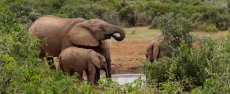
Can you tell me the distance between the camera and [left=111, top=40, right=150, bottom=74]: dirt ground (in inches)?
655

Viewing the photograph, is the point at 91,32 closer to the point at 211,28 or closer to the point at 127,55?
the point at 127,55

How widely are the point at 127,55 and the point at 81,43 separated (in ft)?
21.1

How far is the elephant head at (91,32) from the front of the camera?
42.0 feet

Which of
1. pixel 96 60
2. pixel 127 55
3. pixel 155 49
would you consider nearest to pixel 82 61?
pixel 96 60

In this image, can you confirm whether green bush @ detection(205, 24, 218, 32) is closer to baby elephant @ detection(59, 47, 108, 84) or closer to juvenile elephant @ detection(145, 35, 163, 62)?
juvenile elephant @ detection(145, 35, 163, 62)

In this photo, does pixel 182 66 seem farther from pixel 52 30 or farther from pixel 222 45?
pixel 52 30

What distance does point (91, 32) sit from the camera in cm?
1302

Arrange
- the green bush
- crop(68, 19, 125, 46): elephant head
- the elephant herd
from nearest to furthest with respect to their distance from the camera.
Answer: the elephant herd, crop(68, 19, 125, 46): elephant head, the green bush

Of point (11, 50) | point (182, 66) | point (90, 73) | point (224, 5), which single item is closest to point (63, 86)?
point (11, 50)

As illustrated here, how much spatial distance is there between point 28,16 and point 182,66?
1332 cm

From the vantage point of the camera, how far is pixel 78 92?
269 inches

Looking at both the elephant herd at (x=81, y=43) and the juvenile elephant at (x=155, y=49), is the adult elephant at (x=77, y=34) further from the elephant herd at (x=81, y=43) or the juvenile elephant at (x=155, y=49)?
the juvenile elephant at (x=155, y=49)

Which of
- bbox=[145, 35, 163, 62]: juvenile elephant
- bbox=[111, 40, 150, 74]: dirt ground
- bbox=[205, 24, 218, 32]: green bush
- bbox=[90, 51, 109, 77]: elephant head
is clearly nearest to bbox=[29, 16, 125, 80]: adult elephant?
bbox=[90, 51, 109, 77]: elephant head

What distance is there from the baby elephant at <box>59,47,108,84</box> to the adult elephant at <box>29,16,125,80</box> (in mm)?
502
